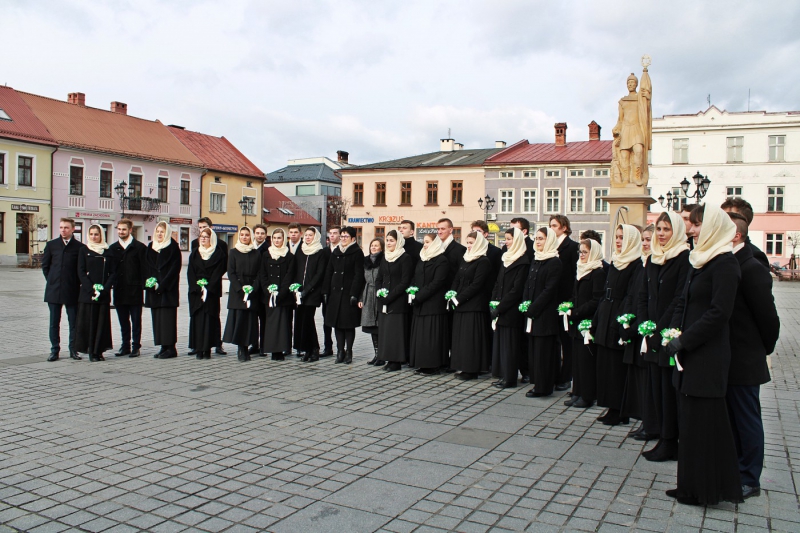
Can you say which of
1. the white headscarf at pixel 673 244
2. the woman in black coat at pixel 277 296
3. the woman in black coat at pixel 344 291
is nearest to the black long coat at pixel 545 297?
the white headscarf at pixel 673 244

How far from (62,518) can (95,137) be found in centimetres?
4733

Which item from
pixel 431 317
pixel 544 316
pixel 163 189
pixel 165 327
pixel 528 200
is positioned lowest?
pixel 165 327

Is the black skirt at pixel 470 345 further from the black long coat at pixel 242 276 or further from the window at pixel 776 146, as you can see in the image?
the window at pixel 776 146

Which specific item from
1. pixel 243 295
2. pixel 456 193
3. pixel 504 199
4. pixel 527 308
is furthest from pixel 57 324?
pixel 456 193

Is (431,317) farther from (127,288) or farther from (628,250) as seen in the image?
(127,288)

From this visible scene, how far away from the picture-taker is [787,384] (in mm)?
9086

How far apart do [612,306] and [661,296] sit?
1110mm

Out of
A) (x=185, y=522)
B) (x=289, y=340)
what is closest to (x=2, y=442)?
(x=185, y=522)

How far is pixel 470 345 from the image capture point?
920 cm

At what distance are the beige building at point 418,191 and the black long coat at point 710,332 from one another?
48.1 m

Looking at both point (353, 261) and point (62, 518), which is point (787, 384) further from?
point (62, 518)

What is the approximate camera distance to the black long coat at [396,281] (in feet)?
32.7

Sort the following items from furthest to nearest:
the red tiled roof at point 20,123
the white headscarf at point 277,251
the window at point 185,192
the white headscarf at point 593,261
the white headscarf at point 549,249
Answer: the window at point 185,192, the red tiled roof at point 20,123, the white headscarf at point 277,251, the white headscarf at point 549,249, the white headscarf at point 593,261

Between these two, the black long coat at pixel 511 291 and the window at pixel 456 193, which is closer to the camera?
the black long coat at pixel 511 291
